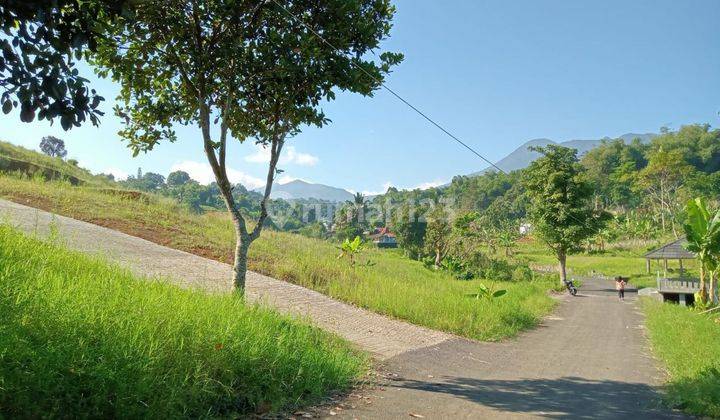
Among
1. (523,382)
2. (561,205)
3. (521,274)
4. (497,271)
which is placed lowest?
(521,274)

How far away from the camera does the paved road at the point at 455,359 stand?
5.98m

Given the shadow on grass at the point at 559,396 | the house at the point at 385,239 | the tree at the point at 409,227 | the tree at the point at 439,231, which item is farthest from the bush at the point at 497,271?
the house at the point at 385,239

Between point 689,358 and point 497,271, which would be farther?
point 497,271

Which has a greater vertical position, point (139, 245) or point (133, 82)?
point (133, 82)

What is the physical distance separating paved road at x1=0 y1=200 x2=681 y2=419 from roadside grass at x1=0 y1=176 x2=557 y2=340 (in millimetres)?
650

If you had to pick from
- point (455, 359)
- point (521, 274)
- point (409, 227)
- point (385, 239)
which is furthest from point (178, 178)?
point (455, 359)

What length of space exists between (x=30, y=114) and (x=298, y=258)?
44.0 ft

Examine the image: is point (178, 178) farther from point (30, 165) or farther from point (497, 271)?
point (497, 271)

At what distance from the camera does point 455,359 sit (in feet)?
30.0

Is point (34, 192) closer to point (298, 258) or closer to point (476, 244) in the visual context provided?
point (298, 258)

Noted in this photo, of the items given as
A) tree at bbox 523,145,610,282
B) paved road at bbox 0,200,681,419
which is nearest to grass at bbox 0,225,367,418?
paved road at bbox 0,200,681,419

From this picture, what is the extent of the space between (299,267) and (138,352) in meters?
10.6

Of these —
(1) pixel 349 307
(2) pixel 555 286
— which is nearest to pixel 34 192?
(1) pixel 349 307

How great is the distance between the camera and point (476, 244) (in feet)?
125
